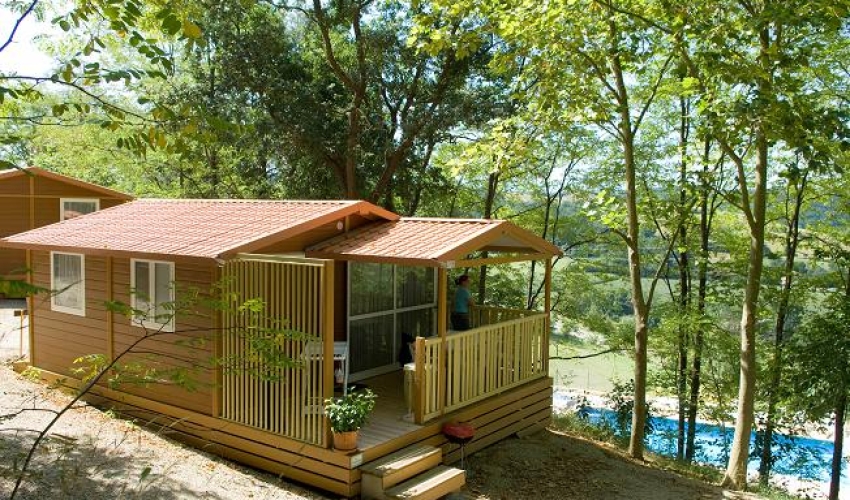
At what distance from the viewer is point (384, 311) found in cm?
999

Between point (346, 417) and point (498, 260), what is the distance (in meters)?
3.21

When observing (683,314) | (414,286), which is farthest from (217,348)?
(683,314)

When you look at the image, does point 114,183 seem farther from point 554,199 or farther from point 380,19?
point 554,199

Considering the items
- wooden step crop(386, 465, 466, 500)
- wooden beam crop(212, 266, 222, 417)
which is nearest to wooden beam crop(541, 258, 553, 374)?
wooden step crop(386, 465, 466, 500)

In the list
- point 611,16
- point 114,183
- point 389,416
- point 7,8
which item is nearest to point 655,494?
point 389,416

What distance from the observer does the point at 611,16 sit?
10242mm

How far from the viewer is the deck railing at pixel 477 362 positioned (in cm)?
791

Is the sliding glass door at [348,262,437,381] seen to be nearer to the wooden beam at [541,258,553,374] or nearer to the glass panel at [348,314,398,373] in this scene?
the glass panel at [348,314,398,373]

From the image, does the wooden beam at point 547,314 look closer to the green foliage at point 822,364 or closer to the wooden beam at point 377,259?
the wooden beam at point 377,259

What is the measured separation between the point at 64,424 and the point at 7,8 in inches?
236

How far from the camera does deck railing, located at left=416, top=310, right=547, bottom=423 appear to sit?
7910 mm

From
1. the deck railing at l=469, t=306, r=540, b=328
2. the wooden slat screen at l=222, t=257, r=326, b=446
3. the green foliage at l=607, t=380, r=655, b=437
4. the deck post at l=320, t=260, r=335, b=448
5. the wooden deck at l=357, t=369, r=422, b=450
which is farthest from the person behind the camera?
the green foliage at l=607, t=380, r=655, b=437

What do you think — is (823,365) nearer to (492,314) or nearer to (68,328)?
(492,314)

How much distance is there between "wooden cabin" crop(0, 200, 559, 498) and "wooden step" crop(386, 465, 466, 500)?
0.09 meters
